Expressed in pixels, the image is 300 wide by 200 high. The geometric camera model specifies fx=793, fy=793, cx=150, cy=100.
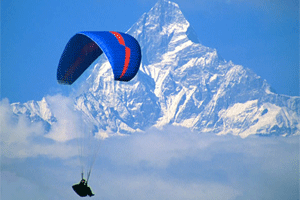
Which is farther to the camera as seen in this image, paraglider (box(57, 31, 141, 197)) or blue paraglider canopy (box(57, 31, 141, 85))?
blue paraglider canopy (box(57, 31, 141, 85))

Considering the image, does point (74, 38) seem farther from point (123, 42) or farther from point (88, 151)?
point (88, 151)

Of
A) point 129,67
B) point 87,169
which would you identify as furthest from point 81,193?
point 129,67

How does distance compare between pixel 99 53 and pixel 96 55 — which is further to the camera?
pixel 96 55

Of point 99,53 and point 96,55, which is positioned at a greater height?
point 99,53

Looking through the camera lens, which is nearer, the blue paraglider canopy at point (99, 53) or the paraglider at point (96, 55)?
the paraglider at point (96, 55)
